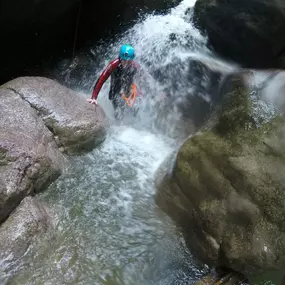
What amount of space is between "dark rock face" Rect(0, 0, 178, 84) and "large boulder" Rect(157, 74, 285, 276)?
427 centimetres

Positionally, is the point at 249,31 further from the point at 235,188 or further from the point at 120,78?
the point at 235,188

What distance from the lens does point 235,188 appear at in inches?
152

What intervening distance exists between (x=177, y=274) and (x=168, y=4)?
7530 millimetres

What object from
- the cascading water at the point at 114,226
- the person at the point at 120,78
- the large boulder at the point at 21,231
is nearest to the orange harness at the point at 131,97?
the person at the point at 120,78

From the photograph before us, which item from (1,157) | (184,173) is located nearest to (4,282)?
(1,157)

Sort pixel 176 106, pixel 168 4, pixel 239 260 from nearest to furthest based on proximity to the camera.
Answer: pixel 239 260, pixel 176 106, pixel 168 4

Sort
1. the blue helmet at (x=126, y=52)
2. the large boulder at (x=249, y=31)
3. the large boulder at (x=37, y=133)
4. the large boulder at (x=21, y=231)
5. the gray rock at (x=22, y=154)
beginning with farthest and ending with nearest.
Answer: the large boulder at (x=249, y=31)
the blue helmet at (x=126, y=52)
the large boulder at (x=37, y=133)
the gray rock at (x=22, y=154)
the large boulder at (x=21, y=231)

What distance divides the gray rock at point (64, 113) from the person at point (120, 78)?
0.37 meters

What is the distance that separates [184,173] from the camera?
4328mm

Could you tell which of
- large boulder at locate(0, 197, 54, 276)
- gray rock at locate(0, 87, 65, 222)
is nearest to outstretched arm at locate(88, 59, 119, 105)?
gray rock at locate(0, 87, 65, 222)

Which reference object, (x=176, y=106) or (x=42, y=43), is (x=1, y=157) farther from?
(x=42, y=43)

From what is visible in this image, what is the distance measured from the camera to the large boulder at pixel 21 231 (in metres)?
3.44

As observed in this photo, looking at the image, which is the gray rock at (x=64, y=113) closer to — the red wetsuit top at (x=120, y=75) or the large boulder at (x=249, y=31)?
the red wetsuit top at (x=120, y=75)

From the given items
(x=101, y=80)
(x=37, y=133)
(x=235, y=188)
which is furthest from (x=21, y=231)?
(x=101, y=80)
